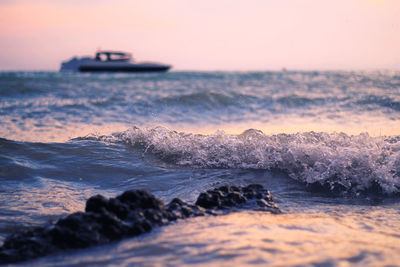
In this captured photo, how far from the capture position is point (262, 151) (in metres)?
4.58

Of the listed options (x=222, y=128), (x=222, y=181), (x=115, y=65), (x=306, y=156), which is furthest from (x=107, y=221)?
(x=115, y=65)

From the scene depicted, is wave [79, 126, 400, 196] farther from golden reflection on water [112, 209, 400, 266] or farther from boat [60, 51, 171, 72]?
boat [60, 51, 171, 72]

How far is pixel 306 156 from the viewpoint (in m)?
4.38

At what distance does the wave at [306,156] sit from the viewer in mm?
3809

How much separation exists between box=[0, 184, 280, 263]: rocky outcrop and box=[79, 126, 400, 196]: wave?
1326 mm

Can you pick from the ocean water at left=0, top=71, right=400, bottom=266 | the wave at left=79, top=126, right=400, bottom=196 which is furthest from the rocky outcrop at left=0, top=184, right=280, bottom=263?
the wave at left=79, top=126, right=400, bottom=196

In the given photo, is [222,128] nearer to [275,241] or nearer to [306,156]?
[306,156]

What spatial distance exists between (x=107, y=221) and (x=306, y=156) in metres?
2.80

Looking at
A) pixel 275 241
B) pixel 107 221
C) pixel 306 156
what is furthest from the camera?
pixel 306 156

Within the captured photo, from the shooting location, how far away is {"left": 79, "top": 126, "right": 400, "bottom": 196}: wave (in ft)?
12.5

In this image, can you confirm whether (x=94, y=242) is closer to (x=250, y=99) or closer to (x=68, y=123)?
(x=68, y=123)

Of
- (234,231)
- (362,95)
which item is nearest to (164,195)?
(234,231)

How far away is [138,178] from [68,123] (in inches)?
180

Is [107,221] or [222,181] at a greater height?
[107,221]
